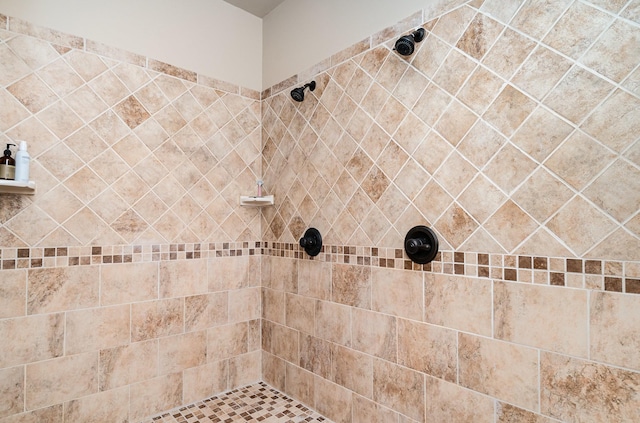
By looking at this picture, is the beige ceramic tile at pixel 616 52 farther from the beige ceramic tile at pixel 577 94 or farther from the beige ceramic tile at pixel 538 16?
the beige ceramic tile at pixel 538 16

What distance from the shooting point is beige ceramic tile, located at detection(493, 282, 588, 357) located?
3.22 feet

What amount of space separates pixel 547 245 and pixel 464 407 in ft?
2.15

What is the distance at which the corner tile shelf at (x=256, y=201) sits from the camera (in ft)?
A: 7.00

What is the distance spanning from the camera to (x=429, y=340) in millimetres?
A: 1327

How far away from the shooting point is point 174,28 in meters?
1.94

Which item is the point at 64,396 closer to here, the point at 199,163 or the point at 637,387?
the point at 199,163

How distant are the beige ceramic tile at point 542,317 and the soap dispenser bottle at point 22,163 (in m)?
1.92

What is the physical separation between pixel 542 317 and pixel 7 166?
208 cm

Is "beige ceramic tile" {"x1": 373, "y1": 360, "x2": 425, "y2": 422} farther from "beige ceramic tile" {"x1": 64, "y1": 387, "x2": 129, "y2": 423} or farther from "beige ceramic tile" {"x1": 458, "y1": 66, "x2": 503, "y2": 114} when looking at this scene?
"beige ceramic tile" {"x1": 64, "y1": 387, "x2": 129, "y2": 423}

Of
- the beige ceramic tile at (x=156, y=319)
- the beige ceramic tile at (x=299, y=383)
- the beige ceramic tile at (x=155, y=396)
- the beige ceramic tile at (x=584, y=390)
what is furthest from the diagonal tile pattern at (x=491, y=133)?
the beige ceramic tile at (x=155, y=396)

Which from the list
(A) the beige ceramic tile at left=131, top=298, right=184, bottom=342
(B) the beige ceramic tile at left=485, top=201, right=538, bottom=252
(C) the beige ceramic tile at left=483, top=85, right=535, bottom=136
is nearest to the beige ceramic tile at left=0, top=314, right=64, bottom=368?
(A) the beige ceramic tile at left=131, top=298, right=184, bottom=342

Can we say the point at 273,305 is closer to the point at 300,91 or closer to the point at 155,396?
the point at 155,396

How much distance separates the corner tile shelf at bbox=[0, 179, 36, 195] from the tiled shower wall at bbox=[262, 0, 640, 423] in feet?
4.21

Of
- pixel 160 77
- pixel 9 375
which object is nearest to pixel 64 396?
pixel 9 375
